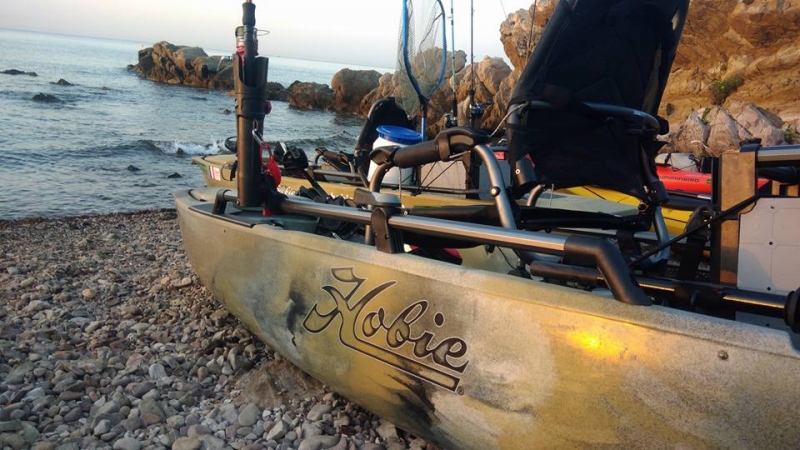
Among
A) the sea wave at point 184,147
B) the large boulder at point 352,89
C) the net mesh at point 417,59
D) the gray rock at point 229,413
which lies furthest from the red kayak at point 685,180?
the large boulder at point 352,89

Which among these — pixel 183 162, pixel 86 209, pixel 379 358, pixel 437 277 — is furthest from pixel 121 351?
pixel 183 162

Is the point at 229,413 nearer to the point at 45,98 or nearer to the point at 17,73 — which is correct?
the point at 45,98

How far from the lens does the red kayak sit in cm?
818

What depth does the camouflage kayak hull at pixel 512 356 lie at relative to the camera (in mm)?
1812

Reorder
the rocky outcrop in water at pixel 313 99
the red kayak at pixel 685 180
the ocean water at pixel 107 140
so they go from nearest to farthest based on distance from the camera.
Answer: the red kayak at pixel 685 180 < the ocean water at pixel 107 140 < the rocky outcrop in water at pixel 313 99

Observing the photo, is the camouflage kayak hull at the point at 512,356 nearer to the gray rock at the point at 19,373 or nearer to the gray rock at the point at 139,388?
the gray rock at the point at 139,388

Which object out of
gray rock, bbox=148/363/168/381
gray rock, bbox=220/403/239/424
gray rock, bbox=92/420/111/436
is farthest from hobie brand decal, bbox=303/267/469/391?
gray rock, bbox=148/363/168/381

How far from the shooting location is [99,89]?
38812mm

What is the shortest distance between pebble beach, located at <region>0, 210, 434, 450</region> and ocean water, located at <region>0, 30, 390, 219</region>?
583 cm

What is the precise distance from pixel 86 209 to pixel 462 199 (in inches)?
309

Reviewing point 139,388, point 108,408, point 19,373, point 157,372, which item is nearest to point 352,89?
point 157,372

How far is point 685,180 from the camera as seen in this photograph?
840cm

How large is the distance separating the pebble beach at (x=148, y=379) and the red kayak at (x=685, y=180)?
6386 millimetres

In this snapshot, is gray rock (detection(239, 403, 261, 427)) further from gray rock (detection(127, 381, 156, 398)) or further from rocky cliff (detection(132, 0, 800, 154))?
rocky cliff (detection(132, 0, 800, 154))
